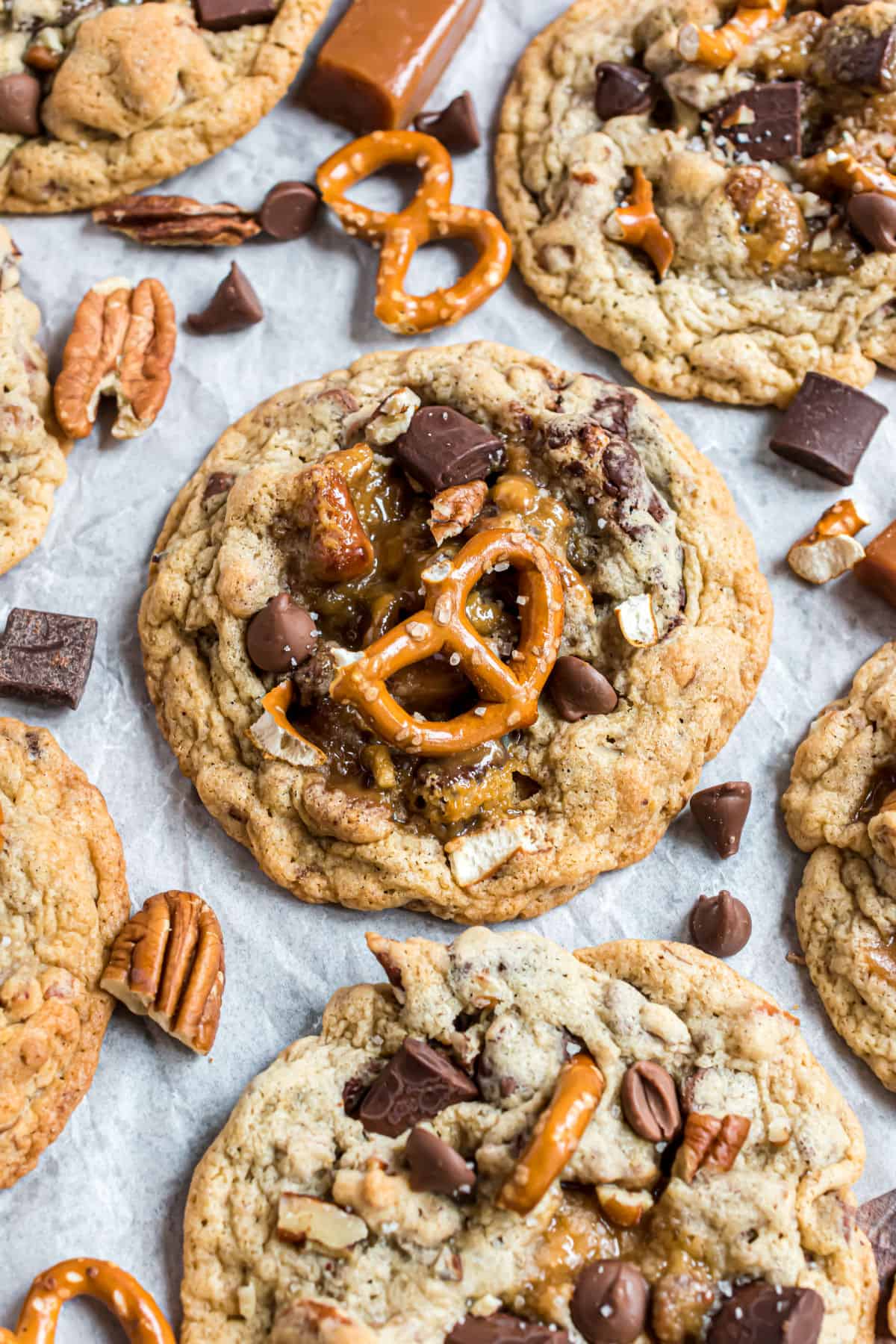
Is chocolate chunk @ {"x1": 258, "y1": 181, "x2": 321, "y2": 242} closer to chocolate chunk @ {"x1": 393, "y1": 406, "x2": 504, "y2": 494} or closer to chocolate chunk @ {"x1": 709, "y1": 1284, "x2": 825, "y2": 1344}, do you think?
chocolate chunk @ {"x1": 393, "y1": 406, "x2": 504, "y2": 494}

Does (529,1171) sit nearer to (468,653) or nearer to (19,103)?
(468,653)

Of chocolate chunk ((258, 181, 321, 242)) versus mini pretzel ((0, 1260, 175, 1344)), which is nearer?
mini pretzel ((0, 1260, 175, 1344))

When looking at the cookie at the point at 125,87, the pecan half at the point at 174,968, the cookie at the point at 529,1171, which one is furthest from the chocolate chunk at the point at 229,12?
the cookie at the point at 529,1171

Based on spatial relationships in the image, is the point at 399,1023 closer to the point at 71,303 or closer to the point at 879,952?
the point at 879,952

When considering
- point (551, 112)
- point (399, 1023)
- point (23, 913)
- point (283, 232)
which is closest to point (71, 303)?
point (283, 232)

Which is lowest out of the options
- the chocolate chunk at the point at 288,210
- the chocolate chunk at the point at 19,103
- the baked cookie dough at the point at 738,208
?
the chocolate chunk at the point at 19,103

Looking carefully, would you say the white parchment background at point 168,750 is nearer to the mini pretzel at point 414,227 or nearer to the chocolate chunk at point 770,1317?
the mini pretzel at point 414,227

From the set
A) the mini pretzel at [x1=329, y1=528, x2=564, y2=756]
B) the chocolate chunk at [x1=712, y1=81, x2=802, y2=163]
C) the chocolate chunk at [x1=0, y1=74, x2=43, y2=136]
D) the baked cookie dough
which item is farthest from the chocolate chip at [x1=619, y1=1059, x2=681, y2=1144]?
the chocolate chunk at [x1=0, y1=74, x2=43, y2=136]
